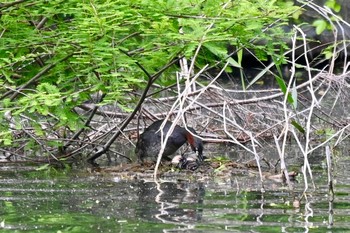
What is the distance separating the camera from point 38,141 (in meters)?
11.9

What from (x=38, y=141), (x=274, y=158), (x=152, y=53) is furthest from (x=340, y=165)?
(x=38, y=141)

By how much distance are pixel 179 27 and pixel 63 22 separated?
1371 mm

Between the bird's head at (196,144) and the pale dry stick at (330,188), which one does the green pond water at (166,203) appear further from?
the bird's head at (196,144)

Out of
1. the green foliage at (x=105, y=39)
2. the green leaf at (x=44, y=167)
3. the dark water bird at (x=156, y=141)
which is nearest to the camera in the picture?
the green foliage at (x=105, y=39)

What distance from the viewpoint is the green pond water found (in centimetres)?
792

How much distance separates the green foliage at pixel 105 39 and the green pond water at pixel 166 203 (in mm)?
839

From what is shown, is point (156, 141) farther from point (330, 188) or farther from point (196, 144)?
point (330, 188)

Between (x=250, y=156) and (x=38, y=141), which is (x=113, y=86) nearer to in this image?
(x=38, y=141)

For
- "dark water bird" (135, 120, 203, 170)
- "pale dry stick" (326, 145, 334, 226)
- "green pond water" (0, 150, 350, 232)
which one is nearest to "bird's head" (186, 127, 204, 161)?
"dark water bird" (135, 120, 203, 170)

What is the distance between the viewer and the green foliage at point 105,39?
10203 mm

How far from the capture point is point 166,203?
9.19 metres

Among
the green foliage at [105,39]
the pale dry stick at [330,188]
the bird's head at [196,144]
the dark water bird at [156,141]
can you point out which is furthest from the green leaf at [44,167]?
the pale dry stick at [330,188]

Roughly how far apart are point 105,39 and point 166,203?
2.03 meters

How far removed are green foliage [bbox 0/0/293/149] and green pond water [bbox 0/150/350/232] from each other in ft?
2.75
